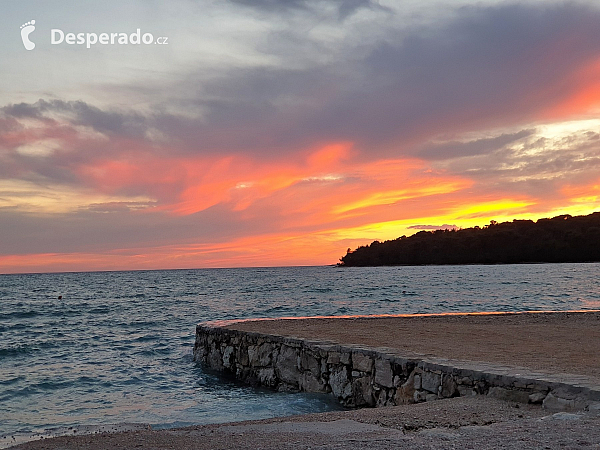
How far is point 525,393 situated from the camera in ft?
21.7

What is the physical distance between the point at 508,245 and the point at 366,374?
13201 centimetres

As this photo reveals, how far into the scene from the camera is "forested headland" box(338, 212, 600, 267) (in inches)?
4796

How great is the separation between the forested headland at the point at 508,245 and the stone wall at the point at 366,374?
12477cm

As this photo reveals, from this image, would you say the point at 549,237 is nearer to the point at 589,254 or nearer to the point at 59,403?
the point at 589,254

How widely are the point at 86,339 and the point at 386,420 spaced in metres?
17.4

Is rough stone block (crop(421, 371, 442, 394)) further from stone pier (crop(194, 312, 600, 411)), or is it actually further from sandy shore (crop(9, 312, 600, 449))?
sandy shore (crop(9, 312, 600, 449))

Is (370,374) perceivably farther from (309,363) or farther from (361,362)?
(309,363)

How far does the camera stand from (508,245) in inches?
5172

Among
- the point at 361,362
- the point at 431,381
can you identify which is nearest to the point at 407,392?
the point at 431,381

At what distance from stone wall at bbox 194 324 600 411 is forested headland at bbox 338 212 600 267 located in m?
125

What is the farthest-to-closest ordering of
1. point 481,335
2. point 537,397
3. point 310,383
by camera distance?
point 481,335 → point 310,383 → point 537,397

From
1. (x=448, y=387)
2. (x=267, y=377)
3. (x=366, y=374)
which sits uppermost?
(x=448, y=387)

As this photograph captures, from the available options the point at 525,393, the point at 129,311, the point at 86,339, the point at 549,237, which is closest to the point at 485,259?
the point at 549,237

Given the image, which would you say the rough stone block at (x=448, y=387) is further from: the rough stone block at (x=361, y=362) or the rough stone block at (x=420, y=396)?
the rough stone block at (x=361, y=362)
